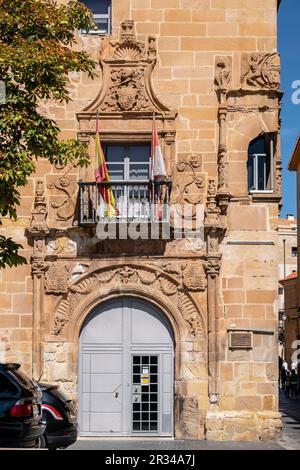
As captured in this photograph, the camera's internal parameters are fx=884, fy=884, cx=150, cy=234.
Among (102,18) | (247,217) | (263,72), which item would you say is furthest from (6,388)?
(102,18)

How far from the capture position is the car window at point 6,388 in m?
12.1

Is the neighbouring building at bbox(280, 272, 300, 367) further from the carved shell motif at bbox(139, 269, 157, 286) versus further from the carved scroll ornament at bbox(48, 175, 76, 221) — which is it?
the carved scroll ornament at bbox(48, 175, 76, 221)

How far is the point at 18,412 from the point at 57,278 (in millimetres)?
8658

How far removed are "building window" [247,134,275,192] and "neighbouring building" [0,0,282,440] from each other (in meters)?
0.04

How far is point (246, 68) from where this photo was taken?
2089cm

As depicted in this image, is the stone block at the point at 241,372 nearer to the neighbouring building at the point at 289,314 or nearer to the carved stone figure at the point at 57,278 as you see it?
the carved stone figure at the point at 57,278

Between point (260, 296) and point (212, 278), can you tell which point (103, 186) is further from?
point (260, 296)

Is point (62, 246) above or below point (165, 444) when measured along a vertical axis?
above

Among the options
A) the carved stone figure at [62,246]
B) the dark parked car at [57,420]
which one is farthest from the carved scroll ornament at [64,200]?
the dark parked car at [57,420]

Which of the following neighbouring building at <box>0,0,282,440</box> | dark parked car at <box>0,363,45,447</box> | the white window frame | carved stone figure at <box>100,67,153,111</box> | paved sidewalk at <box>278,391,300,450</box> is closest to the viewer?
dark parked car at <box>0,363,45,447</box>

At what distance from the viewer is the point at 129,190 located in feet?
67.6

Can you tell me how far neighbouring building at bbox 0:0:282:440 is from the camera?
66.4 feet

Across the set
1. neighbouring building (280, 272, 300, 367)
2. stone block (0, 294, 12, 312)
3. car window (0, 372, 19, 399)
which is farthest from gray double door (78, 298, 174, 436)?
neighbouring building (280, 272, 300, 367)

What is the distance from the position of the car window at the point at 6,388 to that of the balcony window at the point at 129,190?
26.8ft
